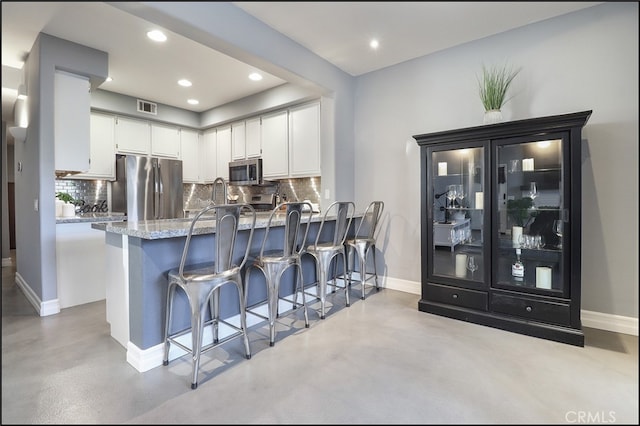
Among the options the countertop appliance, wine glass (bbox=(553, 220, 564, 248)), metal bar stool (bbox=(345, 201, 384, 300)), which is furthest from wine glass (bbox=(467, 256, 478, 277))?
the countertop appliance

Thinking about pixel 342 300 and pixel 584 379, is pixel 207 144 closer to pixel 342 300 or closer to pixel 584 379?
pixel 342 300

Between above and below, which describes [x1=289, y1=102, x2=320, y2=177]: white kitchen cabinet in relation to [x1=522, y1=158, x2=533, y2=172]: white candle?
above

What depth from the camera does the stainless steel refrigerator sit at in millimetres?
4074

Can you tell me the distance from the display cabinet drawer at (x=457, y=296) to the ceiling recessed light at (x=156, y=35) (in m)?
3.52

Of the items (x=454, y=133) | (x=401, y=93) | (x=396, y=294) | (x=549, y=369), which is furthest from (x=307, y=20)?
(x=396, y=294)

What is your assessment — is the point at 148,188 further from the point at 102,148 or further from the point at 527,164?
the point at 527,164

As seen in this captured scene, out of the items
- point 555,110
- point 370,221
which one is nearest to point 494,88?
point 555,110

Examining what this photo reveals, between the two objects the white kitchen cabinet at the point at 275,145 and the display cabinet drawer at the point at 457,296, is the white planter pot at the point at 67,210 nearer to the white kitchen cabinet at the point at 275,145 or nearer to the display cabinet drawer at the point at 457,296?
the white kitchen cabinet at the point at 275,145

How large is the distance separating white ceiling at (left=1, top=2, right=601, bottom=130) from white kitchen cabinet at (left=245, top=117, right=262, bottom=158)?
0.45 meters

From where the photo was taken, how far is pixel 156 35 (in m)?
2.97

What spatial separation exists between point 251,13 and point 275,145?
3.14 m

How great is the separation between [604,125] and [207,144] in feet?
18.5

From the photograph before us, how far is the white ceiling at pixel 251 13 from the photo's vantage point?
1411 millimetres

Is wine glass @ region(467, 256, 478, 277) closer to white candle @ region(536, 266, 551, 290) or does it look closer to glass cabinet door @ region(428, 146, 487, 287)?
glass cabinet door @ region(428, 146, 487, 287)
